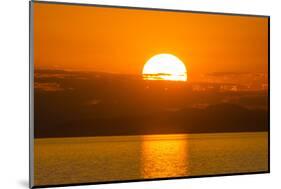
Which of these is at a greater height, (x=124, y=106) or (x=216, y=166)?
(x=124, y=106)

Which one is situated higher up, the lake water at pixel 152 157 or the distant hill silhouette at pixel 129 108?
the distant hill silhouette at pixel 129 108

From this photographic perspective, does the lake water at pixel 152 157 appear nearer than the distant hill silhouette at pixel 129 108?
No

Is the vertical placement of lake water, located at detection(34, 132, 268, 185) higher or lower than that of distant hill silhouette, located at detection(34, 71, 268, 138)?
lower

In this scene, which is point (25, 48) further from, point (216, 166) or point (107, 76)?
point (216, 166)

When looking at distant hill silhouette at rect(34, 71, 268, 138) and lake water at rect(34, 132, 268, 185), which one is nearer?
distant hill silhouette at rect(34, 71, 268, 138)
